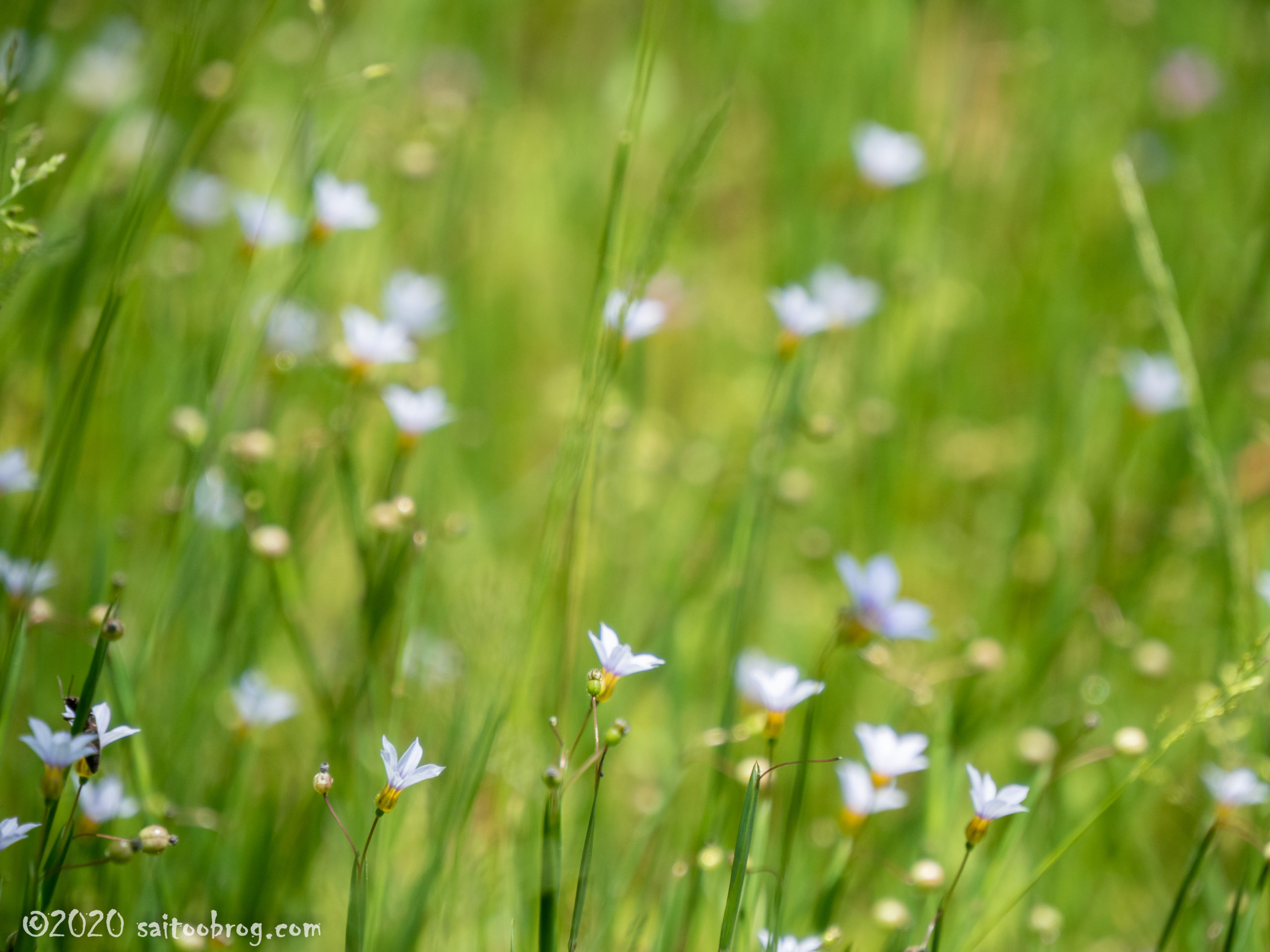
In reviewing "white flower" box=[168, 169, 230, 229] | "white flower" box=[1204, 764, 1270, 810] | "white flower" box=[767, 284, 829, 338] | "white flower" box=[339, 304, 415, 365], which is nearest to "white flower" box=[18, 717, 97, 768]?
"white flower" box=[339, 304, 415, 365]

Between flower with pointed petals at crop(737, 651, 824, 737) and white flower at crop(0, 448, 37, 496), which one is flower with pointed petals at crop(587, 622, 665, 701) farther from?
white flower at crop(0, 448, 37, 496)

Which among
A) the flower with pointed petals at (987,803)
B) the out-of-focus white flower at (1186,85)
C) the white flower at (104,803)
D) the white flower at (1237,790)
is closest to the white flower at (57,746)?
the white flower at (104,803)

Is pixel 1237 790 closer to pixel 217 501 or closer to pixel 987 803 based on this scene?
pixel 987 803

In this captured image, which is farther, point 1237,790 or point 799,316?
point 799,316

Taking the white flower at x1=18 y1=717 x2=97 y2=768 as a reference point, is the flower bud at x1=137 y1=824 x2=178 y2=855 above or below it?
below

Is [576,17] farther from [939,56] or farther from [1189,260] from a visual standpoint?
[1189,260]

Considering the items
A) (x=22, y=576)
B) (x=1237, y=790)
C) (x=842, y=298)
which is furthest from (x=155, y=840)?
(x=842, y=298)
